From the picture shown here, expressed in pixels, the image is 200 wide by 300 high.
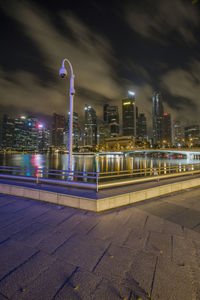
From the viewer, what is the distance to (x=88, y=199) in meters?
5.73

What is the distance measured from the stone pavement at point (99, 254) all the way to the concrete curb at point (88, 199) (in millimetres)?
315

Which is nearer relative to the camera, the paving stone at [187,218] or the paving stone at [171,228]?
the paving stone at [171,228]

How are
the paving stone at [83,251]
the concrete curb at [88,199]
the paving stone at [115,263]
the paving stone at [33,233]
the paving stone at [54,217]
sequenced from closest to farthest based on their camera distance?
the paving stone at [115,263] → the paving stone at [83,251] → the paving stone at [33,233] → the paving stone at [54,217] → the concrete curb at [88,199]

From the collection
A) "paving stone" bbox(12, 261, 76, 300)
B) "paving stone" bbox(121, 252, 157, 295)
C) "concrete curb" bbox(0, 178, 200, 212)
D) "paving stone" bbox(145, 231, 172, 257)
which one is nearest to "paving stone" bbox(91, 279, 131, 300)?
"paving stone" bbox(121, 252, 157, 295)

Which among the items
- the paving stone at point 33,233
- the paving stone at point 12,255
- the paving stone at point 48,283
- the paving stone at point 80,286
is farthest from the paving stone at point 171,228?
the paving stone at point 12,255

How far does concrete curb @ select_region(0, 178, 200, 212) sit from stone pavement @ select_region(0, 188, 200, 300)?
315 mm

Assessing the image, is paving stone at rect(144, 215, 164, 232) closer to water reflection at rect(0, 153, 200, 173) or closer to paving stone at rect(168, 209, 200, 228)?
paving stone at rect(168, 209, 200, 228)

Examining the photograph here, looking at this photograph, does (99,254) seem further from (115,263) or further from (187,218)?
(187,218)

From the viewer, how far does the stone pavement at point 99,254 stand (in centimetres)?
250

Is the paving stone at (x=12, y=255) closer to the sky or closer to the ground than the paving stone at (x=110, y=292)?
closer to the sky

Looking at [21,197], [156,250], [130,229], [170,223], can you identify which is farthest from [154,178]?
[21,197]

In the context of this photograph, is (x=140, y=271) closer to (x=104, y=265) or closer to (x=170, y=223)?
(x=104, y=265)

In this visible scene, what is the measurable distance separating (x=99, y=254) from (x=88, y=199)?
2.45 m

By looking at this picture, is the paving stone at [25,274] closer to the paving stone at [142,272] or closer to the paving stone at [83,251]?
the paving stone at [83,251]
